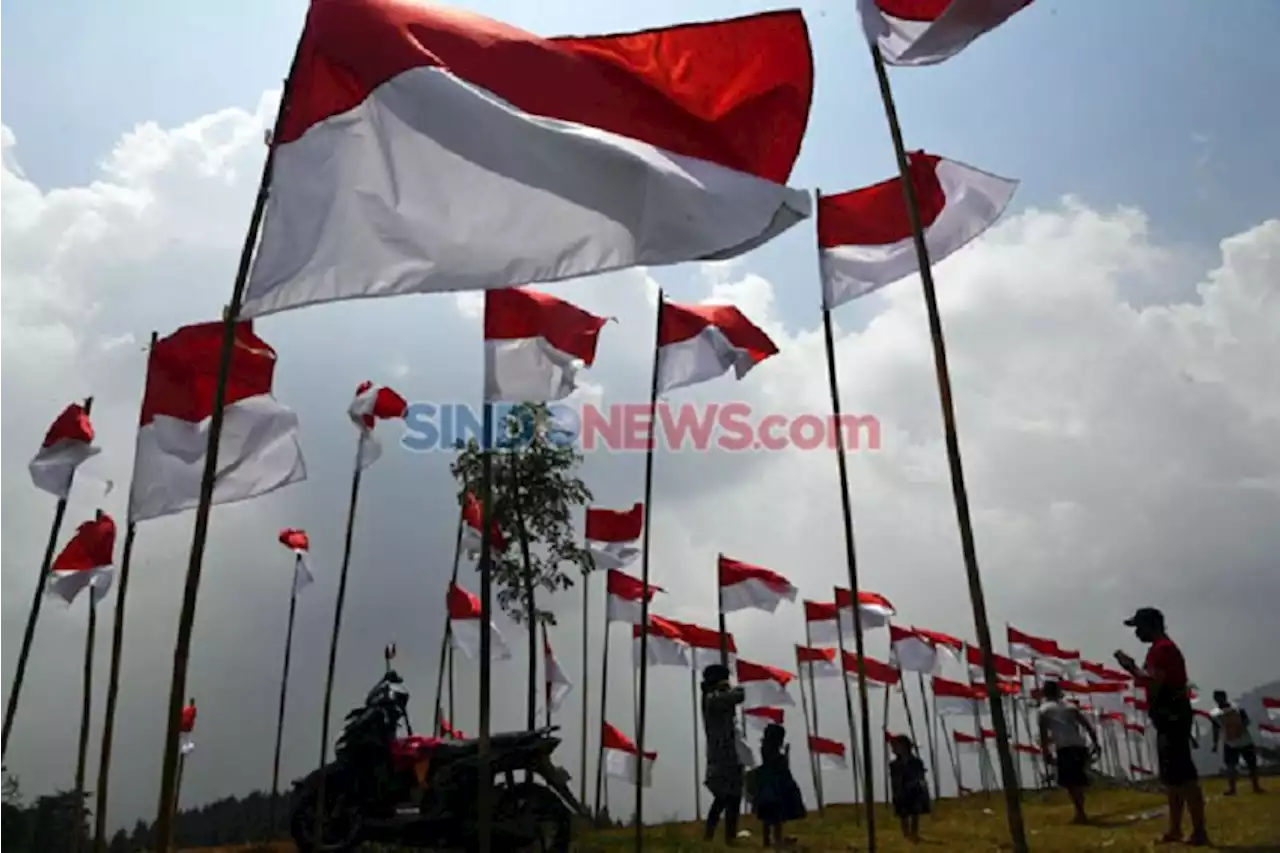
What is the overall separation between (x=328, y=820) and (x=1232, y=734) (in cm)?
1528

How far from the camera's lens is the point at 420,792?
35.7ft

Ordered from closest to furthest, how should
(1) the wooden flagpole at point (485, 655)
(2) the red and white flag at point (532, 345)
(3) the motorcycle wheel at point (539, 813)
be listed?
(1) the wooden flagpole at point (485, 655)
(2) the red and white flag at point (532, 345)
(3) the motorcycle wheel at point (539, 813)

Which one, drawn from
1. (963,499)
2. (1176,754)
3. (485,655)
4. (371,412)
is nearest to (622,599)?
(371,412)

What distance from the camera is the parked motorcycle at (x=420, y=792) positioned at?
10.4m

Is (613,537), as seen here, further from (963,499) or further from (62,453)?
(963,499)

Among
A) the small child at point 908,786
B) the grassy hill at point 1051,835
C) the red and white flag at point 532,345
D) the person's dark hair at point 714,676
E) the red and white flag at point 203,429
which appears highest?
the red and white flag at point 532,345

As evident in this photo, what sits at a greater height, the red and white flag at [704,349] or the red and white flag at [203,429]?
the red and white flag at [704,349]

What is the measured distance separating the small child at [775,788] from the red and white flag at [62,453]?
888 cm

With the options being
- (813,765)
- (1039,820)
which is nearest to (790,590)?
(1039,820)

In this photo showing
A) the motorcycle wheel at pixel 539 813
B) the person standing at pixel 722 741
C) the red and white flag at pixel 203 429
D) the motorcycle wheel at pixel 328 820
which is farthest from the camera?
the person standing at pixel 722 741

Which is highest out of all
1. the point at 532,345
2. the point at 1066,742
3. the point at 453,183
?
the point at 532,345

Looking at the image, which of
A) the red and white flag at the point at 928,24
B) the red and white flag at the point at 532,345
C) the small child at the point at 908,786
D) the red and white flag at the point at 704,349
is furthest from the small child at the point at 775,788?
the red and white flag at the point at 928,24

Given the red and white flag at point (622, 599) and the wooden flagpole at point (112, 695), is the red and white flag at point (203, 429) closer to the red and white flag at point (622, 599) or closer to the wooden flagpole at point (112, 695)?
the wooden flagpole at point (112, 695)

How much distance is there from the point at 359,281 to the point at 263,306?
17.6 inches
